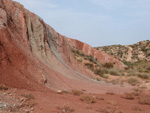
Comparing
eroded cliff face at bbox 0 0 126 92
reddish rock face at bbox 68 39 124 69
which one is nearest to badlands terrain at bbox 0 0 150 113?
eroded cliff face at bbox 0 0 126 92

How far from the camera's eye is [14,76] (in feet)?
20.2

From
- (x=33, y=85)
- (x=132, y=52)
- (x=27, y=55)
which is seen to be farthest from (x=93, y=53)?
(x=33, y=85)

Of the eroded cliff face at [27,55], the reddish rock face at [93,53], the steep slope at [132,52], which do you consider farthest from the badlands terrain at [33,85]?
the steep slope at [132,52]

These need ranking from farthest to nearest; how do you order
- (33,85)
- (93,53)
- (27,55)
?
1. (93,53)
2. (27,55)
3. (33,85)

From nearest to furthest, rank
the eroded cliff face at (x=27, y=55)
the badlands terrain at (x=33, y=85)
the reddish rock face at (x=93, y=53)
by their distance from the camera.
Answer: the badlands terrain at (x=33, y=85), the eroded cliff face at (x=27, y=55), the reddish rock face at (x=93, y=53)

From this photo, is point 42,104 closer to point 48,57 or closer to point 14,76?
point 14,76

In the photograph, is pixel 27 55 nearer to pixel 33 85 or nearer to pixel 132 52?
pixel 33 85

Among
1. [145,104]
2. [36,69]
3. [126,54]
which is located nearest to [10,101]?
[36,69]

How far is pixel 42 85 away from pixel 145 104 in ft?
16.9

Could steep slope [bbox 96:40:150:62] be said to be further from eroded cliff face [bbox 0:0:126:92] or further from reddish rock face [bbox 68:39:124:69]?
eroded cliff face [bbox 0:0:126:92]

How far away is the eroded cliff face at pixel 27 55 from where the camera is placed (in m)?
6.41

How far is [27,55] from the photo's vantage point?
8094mm

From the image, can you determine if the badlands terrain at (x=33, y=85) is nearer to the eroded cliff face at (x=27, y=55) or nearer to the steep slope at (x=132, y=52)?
the eroded cliff face at (x=27, y=55)

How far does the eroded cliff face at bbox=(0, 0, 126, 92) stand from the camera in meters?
6.41
